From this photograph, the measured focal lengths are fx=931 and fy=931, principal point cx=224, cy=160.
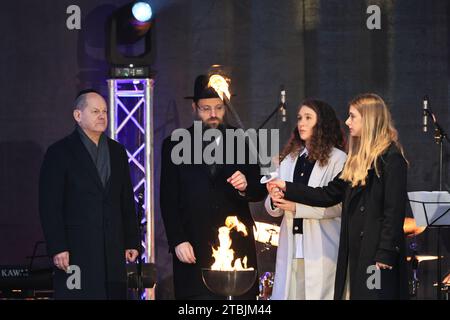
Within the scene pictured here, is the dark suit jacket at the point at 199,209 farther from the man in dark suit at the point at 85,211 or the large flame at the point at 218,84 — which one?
the large flame at the point at 218,84

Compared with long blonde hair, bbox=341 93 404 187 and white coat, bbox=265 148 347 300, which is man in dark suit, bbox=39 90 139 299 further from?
long blonde hair, bbox=341 93 404 187

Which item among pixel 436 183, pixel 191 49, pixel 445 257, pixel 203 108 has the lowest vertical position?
pixel 445 257

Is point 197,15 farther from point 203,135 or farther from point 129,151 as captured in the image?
point 203,135

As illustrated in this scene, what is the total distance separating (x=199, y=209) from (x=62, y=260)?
37.6 inches

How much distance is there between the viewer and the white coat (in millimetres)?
5777

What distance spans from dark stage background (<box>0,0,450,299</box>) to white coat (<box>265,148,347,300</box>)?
→ 3.46m

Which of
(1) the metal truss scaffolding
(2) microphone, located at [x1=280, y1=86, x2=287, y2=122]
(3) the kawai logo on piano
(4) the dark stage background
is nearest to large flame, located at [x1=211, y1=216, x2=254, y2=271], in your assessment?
(1) the metal truss scaffolding

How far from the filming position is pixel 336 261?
5.85 meters

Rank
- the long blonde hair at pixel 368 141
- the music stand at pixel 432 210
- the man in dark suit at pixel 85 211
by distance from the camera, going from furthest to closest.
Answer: the music stand at pixel 432 210 → the man in dark suit at pixel 85 211 → the long blonde hair at pixel 368 141

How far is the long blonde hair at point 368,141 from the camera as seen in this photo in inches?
220

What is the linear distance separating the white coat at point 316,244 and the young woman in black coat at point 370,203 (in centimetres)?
15

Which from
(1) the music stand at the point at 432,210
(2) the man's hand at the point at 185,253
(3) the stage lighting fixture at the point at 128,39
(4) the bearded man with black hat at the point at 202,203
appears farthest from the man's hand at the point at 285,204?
(3) the stage lighting fixture at the point at 128,39
